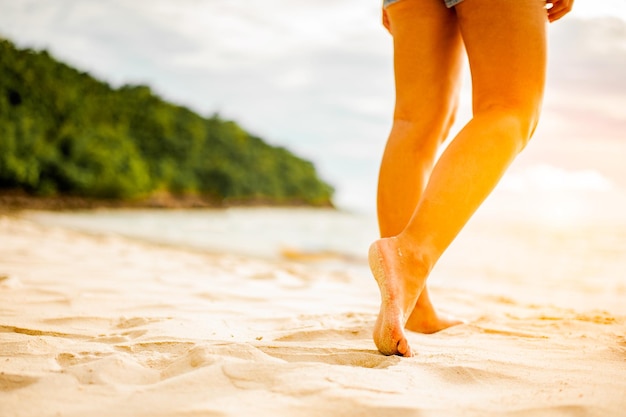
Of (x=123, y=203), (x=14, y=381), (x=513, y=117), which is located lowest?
(x=14, y=381)

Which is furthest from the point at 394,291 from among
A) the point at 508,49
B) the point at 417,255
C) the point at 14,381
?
the point at 14,381

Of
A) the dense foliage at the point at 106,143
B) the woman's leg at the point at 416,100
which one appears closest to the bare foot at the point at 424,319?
the woman's leg at the point at 416,100

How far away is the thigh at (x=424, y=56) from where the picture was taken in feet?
4.54

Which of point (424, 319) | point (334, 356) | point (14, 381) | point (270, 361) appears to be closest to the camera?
point (14, 381)

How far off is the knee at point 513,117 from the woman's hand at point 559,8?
12.2 inches

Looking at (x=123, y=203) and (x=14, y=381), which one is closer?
(x=14, y=381)

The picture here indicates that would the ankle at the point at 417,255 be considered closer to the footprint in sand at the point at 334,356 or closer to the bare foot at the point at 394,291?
the bare foot at the point at 394,291

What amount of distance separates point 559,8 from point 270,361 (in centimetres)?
122

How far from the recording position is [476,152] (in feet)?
3.99

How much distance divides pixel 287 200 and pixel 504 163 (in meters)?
60.0

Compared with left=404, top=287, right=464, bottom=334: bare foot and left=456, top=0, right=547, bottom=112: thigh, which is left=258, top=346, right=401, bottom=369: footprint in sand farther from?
left=456, top=0, right=547, bottom=112: thigh

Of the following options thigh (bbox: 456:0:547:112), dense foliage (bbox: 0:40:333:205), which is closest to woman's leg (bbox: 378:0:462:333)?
thigh (bbox: 456:0:547:112)

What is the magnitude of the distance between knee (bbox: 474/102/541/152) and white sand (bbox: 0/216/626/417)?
1.83 ft

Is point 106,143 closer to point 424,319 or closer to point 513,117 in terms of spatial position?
point 424,319
